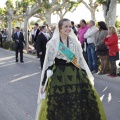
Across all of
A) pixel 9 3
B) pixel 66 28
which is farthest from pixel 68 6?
pixel 66 28

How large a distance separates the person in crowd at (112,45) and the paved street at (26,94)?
0.36 meters

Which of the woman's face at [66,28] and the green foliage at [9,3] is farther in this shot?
the green foliage at [9,3]

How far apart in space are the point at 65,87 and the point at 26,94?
10.3 ft

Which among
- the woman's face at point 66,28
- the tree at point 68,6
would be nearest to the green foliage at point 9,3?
the tree at point 68,6

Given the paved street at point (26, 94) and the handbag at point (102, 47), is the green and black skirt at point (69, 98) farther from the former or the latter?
the handbag at point (102, 47)

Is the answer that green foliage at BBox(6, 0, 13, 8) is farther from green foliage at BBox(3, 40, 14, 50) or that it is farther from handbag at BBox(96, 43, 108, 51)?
handbag at BBox(96, 43, 108, 51)

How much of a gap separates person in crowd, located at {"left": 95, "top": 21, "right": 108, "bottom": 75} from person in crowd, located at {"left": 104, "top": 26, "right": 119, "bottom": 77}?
33cm

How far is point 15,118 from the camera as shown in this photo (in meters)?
5.85

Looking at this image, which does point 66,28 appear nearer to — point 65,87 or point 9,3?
point 65,87

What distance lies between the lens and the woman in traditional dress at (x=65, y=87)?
4.73 metres

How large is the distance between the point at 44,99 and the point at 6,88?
3983 millimetres

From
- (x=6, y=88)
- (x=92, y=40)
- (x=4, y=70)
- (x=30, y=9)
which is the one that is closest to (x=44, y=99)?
(x=6, y=88)

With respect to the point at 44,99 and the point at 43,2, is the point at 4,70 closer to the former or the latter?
the point at 44,99

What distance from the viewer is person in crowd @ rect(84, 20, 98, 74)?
10.1 meters
